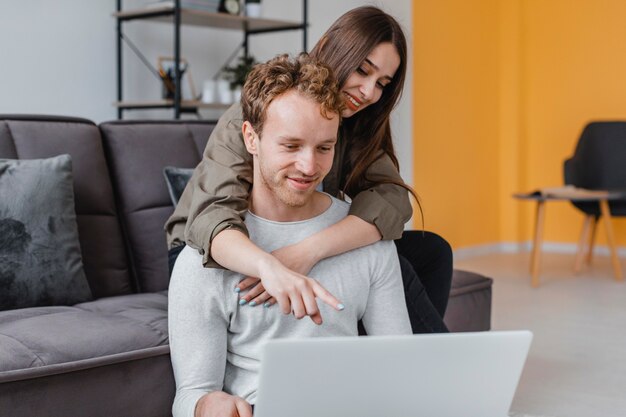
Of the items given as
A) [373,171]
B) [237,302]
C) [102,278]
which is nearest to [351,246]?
[237,302]

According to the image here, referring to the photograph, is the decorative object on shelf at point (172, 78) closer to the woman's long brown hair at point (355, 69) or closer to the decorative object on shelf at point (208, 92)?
the decorative object on shelf at point (208, 92)

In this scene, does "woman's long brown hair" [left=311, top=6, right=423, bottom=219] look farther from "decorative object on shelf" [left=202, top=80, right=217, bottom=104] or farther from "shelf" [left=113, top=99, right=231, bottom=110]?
"decorative object on shelf" [left=202, top=80, right=217, bottom=104]

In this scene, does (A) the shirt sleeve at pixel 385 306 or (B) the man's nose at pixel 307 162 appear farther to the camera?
(A) the shirt sleeve at pixel 385 306

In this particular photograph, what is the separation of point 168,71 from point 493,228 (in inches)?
124

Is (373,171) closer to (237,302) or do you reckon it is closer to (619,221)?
(237,302)

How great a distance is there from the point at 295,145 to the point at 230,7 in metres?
3.29

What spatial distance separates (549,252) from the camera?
6.50 m

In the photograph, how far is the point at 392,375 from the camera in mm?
1104

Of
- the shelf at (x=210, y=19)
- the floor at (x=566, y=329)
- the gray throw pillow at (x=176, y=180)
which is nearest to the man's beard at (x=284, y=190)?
the gray throw pillow at (x=176, y=180)

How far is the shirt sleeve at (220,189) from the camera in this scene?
1.56 meters

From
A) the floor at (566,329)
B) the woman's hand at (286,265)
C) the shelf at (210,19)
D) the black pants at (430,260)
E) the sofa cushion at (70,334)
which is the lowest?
the floor at (566,329)

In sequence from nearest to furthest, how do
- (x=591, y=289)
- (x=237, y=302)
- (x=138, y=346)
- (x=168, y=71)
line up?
1. (x=237, y=302)
2. (x=138, y=346)
3. (x=168, y=71)
4. (x=591, y=289)

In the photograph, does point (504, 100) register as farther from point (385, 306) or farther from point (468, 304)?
point (385, 306)

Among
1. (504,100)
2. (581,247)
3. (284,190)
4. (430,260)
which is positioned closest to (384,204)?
(284,190)
